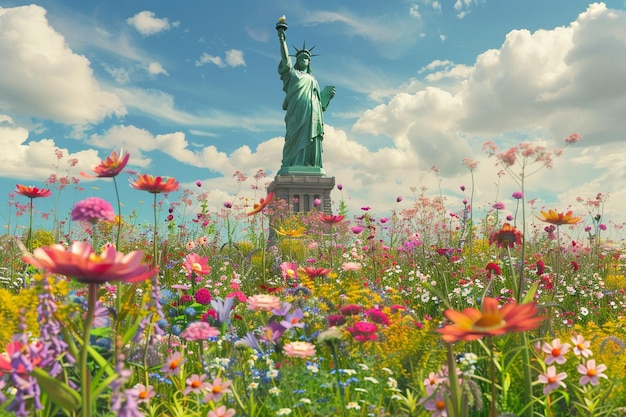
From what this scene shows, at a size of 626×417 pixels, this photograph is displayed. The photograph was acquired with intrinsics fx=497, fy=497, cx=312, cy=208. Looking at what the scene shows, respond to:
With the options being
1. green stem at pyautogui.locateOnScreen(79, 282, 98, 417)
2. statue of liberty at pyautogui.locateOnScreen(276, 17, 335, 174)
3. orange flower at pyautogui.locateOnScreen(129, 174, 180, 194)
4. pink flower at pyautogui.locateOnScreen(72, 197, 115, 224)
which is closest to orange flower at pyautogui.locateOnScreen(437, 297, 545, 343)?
green stem at pyautogui.locateOnScreen(79, 282, 98, 417)

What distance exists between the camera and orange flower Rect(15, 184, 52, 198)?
3240 mm

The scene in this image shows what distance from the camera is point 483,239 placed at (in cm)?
900

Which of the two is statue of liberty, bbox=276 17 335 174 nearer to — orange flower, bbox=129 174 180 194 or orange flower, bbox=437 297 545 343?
orange flower, bbox=129 174 180 194

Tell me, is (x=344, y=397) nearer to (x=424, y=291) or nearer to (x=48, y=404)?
(x=48, y=404)

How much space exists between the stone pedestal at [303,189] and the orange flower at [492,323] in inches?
553

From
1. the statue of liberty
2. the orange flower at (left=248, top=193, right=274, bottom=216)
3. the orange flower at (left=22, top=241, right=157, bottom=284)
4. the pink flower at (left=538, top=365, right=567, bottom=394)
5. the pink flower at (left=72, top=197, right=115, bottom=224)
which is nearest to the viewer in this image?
the orange flower at (left=22, top=241, right=157, bottom=284)

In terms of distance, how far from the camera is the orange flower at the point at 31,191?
3240mm

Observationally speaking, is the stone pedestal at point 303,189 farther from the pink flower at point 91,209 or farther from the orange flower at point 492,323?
the orange flower at point 492,323

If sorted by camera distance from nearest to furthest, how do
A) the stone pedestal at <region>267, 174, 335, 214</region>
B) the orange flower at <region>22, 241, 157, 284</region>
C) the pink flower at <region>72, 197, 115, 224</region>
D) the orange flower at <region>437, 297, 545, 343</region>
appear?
the orange flower at <region>22, 241, 157, 284</region> < the orange flower at <region>437, 297, 545, 343</region> < the pink flower at <region>72, 197, 115, 224</region> < the stone pedestal at <region>267, 174, 335, 214</region>

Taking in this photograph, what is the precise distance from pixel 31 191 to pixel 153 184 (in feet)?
5.25

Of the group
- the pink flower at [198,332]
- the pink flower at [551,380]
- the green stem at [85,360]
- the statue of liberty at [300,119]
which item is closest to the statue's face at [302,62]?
the statue of liberty at [300,119]

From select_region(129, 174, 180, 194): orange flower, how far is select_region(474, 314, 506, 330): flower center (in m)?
1.44

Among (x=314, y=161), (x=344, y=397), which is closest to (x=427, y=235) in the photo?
(x=344, y=397)

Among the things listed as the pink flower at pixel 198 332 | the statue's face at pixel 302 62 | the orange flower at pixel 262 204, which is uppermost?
the statue's face at pixel 302 62
